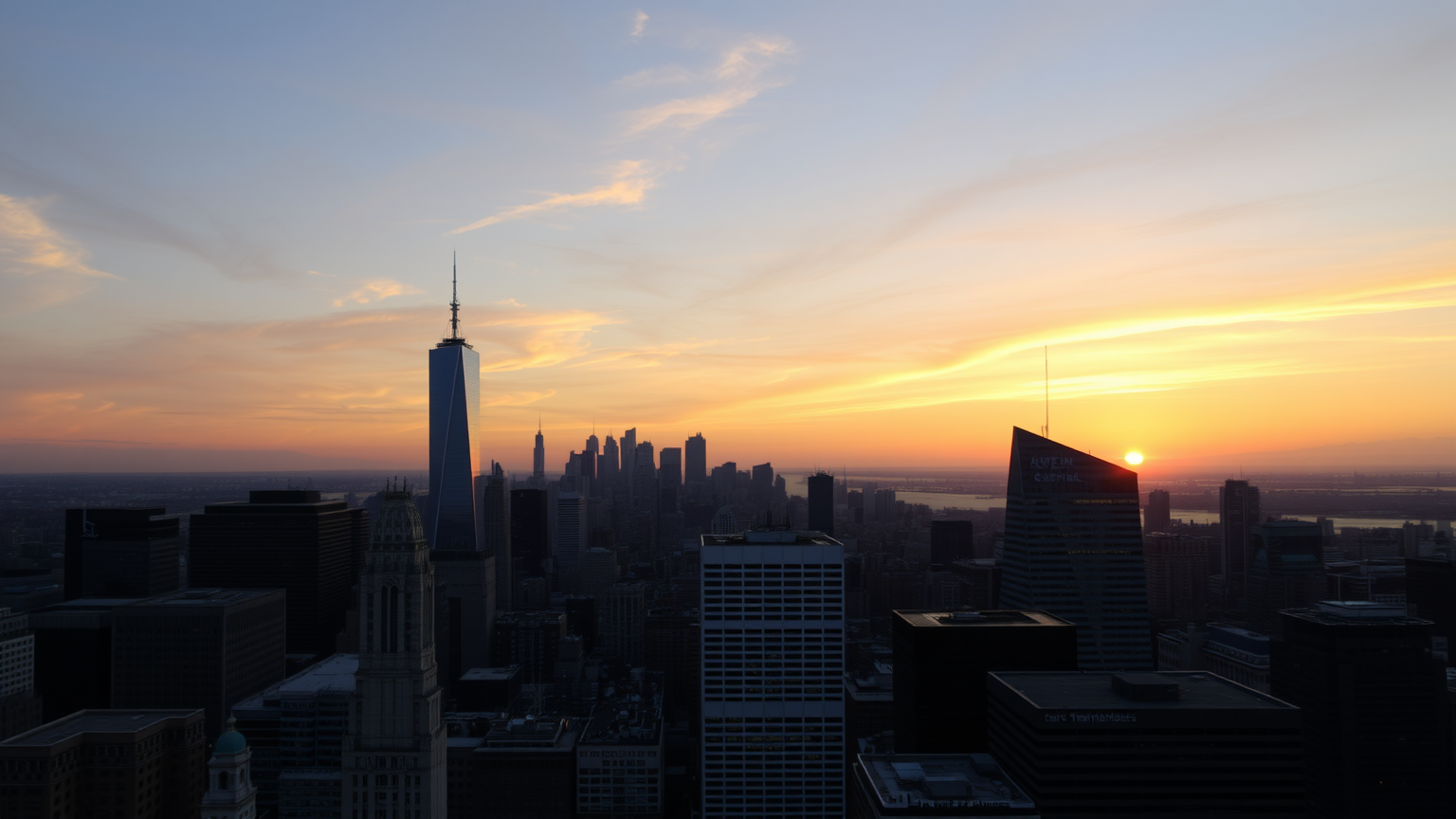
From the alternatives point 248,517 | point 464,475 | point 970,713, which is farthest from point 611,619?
Result: point 970,713

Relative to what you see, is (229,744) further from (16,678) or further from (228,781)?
(16,678)

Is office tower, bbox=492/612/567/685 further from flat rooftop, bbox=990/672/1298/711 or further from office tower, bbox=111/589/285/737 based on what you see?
flat rooftop, bbox=990/672/1298/711

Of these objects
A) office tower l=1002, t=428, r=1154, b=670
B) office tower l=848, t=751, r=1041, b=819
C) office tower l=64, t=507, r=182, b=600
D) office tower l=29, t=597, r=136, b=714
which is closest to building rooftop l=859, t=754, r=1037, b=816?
office tower l=848, t=751, r=1041, b=819

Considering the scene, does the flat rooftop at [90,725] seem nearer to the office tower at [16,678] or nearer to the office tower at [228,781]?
the office tower at [228,781]

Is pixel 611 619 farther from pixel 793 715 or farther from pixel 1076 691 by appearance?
pixel 1076 691

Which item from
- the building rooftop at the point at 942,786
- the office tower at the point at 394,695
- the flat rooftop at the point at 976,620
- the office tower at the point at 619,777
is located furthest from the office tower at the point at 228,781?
the flat rooftop at the point at 976,620

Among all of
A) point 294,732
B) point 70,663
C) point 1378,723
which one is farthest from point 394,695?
point 1378,723
